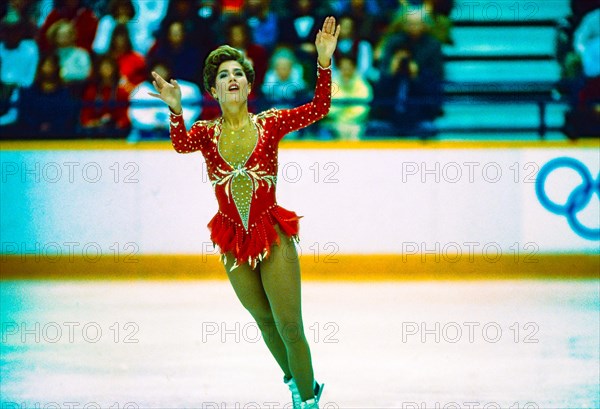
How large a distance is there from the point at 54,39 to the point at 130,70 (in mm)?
684

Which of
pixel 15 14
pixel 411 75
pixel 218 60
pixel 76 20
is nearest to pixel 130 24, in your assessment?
pixel 76 20

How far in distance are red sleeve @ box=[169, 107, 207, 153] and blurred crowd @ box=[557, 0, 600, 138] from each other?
13.6ft

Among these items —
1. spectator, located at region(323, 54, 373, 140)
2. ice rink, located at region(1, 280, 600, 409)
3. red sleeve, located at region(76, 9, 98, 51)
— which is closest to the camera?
ice rink, located at region(1, 280, 600, 409)

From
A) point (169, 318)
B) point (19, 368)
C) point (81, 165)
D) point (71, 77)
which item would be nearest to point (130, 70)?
point (71, 77)

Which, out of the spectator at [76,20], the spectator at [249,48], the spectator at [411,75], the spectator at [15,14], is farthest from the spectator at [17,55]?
the spectator at [411,75]

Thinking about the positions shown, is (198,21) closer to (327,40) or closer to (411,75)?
(411,75)

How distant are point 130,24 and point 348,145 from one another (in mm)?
1992

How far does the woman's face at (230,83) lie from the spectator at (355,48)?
148 inches

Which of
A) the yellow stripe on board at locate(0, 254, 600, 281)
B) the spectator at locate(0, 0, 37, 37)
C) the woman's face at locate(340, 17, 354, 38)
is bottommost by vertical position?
the yellow stripe on board at locate(0, 254, 600, 281)

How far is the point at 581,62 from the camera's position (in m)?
7.18

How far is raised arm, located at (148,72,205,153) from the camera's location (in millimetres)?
3234

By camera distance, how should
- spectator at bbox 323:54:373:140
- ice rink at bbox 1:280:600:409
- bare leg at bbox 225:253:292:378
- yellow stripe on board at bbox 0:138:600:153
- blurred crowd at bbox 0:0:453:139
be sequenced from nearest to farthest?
bare leg at bbox 225:253:292:378 < ice rink at bbox 1:280:600:409 < yellow stripe on board at bbox 0:138:600:153 < spectator at bbox 323:54:373:140 < blurred crowd at bbox 0:0:453:139

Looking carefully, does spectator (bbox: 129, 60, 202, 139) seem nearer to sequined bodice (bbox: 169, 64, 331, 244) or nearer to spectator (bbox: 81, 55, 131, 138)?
spectator (bbox: 81, 55, 131, 138)

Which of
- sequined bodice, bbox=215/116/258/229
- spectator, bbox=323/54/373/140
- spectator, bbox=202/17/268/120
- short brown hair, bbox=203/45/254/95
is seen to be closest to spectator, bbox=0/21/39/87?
spectator, bbox=202/17/268/120
